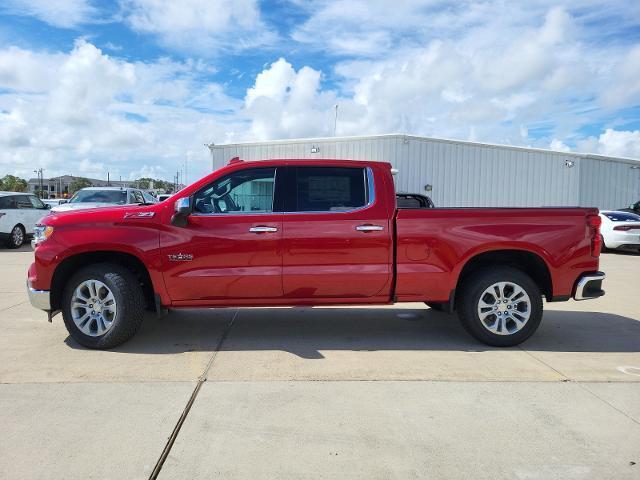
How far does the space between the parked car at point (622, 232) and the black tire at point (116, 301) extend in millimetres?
14418

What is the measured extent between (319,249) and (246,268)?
0.73m

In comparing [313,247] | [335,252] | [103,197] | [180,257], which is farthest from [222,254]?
[103,197]

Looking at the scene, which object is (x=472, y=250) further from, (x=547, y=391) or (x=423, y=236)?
(x=547, y=391)

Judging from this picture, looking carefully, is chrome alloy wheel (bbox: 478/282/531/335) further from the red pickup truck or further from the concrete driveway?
the concrete driveway

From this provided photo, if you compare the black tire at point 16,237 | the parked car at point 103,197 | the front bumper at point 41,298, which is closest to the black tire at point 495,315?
the front bumper at point 41,298

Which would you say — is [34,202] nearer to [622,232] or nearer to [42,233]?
[42,233]

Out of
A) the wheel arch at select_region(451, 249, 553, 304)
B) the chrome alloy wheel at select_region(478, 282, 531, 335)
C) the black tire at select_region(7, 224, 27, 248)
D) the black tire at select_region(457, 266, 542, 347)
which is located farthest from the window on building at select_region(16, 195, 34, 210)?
the chrome alloy wheel at select_region(478, 282, 531, 335)

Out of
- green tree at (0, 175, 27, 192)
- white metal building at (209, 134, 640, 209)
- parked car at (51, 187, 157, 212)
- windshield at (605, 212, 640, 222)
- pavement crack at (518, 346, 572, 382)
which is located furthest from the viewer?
green tree at (0, 175, 27, 192)

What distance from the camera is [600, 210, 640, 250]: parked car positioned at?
49.2ft

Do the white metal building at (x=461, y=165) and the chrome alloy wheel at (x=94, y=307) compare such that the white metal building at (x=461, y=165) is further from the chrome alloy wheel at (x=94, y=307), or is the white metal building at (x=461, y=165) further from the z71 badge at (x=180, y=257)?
the chrome alloy wheel at (x=94, y=307)

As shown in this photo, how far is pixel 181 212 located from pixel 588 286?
4.05 meters

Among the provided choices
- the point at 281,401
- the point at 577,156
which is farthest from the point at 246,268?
the point at 577,156

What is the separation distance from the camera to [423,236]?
5090 mm

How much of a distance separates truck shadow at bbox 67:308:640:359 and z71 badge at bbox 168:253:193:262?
90 centimetres
